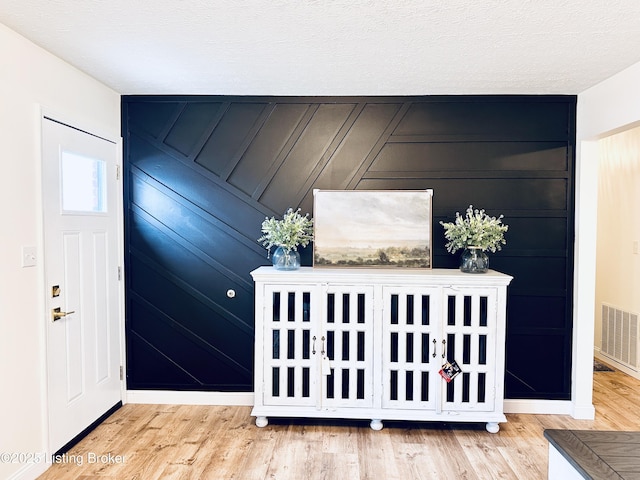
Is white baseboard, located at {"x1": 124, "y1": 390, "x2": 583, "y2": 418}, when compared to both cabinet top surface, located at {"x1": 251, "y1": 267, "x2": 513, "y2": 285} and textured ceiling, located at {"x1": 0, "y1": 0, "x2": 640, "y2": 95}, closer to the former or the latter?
cabinet top surface, located at {"x1": 251, "y1": 267, "x2": 513, "y2": 285}

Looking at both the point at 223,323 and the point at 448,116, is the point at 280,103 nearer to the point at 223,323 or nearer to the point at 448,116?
the point at 448,116

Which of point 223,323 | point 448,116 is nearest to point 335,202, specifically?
point 448,116

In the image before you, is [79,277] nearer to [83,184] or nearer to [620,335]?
[83,184]

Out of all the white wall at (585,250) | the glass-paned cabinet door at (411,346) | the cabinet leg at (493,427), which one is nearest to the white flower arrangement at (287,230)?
the glass-paned cabinet door at (411,346)

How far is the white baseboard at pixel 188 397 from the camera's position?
342cm

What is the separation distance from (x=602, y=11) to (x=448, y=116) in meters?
1.40

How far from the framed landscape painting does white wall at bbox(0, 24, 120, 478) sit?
6.08 ft

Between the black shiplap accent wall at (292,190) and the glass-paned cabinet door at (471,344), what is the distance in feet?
1.49

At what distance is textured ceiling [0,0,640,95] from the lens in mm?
1946

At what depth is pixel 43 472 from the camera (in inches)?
96.7

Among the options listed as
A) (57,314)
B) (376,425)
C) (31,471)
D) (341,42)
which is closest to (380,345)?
(376,425)

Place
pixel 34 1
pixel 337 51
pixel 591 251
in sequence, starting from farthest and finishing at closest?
pixel 591 251, pixel 337 51, pixel 34 1

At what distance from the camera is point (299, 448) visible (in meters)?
2.76

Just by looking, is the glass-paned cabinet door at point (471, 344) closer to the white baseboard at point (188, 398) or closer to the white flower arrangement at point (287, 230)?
the white flower arrangement at point (287, 230)
